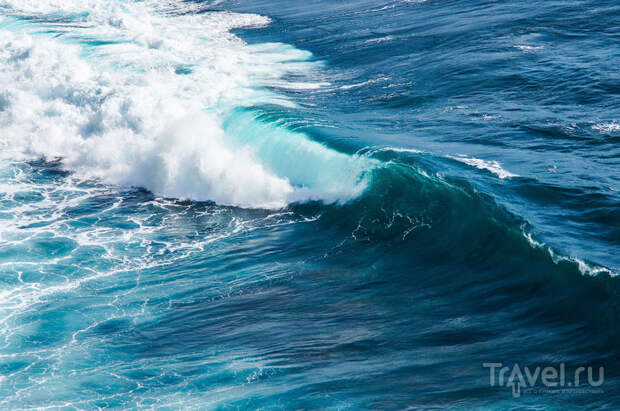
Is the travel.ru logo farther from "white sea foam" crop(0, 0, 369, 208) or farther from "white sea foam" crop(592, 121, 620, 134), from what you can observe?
"white sea foam" crop(592, 121, 620, 134)

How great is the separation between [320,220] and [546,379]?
6.64 metres

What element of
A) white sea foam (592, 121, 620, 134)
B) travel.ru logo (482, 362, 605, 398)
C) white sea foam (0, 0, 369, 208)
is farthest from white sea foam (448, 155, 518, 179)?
travel.ru logo (482, 362, 605, 398)

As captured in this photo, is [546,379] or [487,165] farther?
[487,165]

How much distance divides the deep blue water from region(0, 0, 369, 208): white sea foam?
8cm

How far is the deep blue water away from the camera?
9320 millimetres

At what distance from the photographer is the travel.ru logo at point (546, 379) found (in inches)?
320

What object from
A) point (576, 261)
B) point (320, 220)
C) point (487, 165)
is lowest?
point (320, 220)

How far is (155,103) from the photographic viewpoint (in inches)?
775

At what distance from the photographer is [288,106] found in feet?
63.1

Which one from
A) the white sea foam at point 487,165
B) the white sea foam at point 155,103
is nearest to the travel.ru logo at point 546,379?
the white sea foam at point 487,165

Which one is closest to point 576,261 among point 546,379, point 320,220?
point 546,379

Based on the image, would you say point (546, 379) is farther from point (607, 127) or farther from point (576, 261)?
point (607, 127)

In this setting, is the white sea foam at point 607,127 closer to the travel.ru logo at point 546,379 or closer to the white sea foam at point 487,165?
the white sea foam at point 487,165

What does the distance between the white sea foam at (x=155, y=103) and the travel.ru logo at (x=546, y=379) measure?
649 cm
